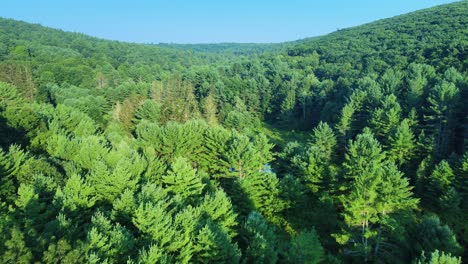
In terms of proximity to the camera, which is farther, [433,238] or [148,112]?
[148,112]

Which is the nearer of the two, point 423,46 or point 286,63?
point 423,46

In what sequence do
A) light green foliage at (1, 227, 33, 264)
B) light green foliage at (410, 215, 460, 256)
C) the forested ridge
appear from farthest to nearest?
1. light green foliage at (410, 215, 460, 256)
2. the forested ridge
3. light green foliage at (1, 227, 33, 264)

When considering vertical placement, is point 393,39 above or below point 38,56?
above

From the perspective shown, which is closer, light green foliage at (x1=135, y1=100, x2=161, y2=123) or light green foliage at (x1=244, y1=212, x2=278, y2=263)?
light green foliage at (x1=244, y1=212, x2=278, y2=263)

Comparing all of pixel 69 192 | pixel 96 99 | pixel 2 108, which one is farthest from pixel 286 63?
pixel 69 192

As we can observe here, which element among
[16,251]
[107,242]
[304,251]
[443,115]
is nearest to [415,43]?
[443,115]

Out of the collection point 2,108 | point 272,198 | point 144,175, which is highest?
point 2,108

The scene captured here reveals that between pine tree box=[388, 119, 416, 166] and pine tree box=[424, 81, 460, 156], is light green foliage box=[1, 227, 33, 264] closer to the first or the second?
pine tree box=[388, 119, 416, 166]

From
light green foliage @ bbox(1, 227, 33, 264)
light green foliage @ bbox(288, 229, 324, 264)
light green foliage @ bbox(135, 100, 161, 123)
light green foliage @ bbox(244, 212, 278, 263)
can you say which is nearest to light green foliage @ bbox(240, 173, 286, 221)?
light green foliage @ bbox(244, 212, 278, 263)

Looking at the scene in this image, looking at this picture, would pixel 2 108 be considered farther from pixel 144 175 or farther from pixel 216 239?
pixel 216 239

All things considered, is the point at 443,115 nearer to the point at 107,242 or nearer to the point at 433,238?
the point at 433,238

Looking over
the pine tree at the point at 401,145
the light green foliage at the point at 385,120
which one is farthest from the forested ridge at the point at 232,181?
the light green foliage at the point at 385,120
